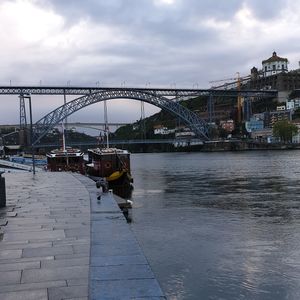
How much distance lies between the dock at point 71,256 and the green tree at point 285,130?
11886 cm

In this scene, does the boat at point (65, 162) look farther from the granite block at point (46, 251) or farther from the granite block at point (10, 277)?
the granite block at point (10, 277)

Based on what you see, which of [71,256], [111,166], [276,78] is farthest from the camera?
[276,78]

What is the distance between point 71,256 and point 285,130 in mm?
123075

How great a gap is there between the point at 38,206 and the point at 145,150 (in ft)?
464

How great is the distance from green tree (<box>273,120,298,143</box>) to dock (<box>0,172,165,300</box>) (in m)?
119

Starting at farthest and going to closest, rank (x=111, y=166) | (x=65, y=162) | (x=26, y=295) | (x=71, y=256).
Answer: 1. (x=65, y=162)
2. (x=111, y=166)
3. (x=71, y=256)
4. (x=26, y=295)

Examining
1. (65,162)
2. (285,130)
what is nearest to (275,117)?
(285,130)

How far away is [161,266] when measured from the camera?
9.55 meters

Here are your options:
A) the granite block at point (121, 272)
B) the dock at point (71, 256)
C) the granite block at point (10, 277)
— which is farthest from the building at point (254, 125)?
the granite block at point (10, 277)

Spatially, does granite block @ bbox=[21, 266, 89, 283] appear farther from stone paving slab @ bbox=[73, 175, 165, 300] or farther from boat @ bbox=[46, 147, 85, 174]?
boat @ bbox=[46, 147, 85, 174]

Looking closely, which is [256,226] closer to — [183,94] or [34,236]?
[34,236]

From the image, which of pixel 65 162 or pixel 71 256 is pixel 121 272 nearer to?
pixel 71 256

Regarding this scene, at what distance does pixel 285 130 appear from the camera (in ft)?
407

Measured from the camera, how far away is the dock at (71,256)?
4.85m
